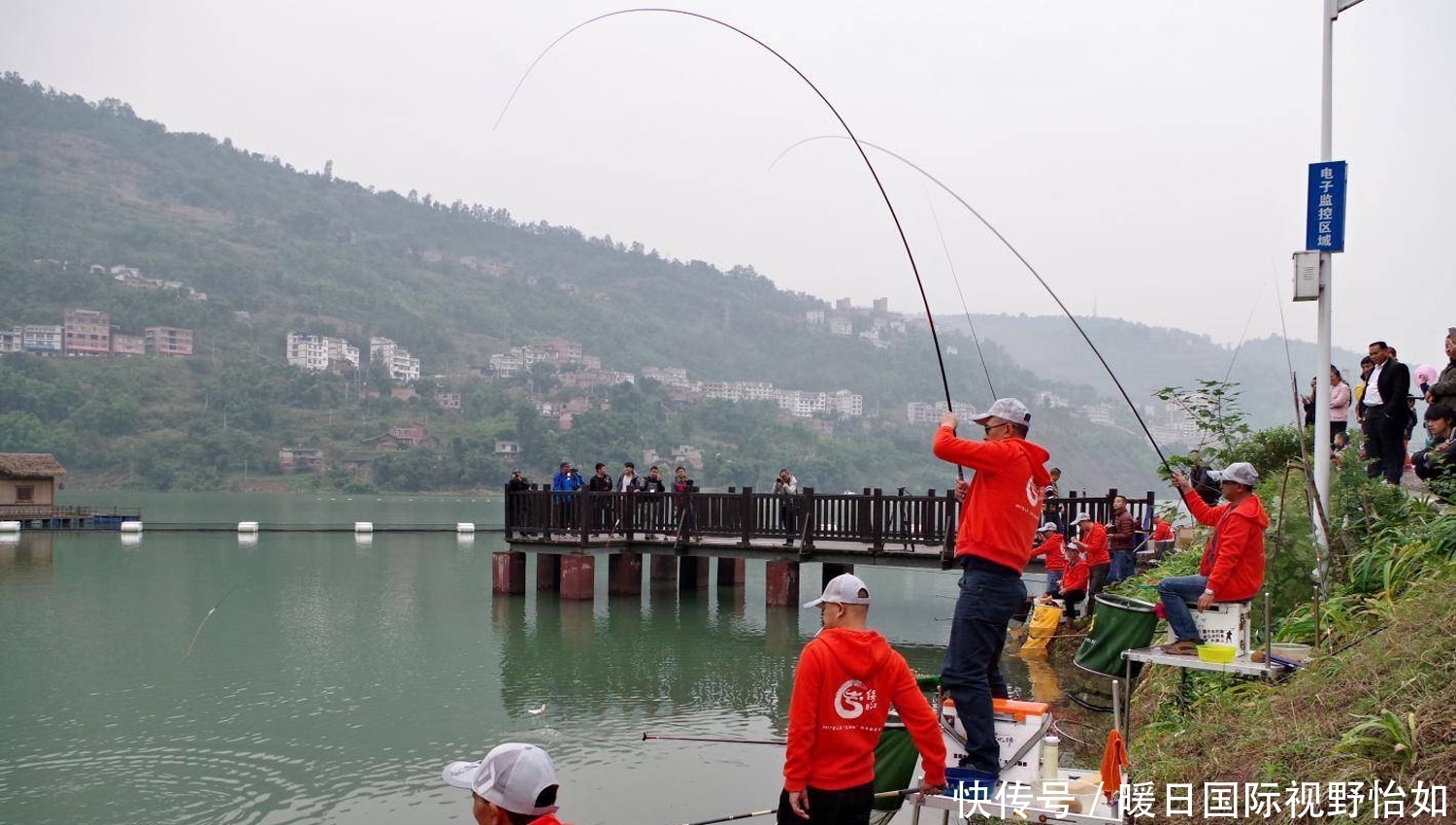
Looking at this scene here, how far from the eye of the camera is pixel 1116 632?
9797 mm

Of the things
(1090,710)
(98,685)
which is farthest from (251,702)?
(1090,710)

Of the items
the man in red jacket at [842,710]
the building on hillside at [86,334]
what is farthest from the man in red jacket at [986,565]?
the building on hillside at [86,334]

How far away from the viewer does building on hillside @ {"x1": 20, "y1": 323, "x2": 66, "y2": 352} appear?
114438mm

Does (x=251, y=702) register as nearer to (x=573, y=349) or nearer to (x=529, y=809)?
(x=529, y=809)

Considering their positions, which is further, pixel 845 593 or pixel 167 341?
pixel 167 341

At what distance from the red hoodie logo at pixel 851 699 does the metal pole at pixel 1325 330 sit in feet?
16.7

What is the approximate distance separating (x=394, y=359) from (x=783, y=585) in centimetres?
12819

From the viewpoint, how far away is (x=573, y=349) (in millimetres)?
170250

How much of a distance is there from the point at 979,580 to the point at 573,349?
548 feet

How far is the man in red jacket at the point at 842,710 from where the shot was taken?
452 centimetres

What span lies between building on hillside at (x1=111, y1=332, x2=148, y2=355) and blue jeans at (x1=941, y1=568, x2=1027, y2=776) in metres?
132

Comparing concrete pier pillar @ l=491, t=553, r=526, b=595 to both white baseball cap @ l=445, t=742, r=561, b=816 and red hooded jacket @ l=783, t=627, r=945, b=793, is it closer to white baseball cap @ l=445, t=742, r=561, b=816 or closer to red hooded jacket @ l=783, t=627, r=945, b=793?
red hooded jacket @ l=783, t=627, r=945, b=793

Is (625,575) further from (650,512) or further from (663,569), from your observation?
(663,569)

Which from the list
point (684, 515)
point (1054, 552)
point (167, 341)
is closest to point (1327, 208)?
point (1054, 552)
